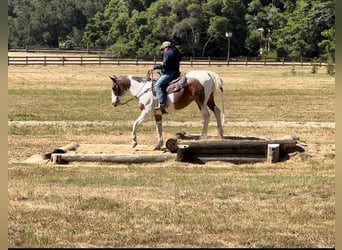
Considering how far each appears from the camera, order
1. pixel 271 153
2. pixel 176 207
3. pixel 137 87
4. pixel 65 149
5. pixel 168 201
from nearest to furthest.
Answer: pixel 176 207
pixel 168 201
pixel 271 153
pixel 65 149
pixel 137 87

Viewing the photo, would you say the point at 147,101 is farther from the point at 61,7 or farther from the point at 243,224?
the point at 61,7

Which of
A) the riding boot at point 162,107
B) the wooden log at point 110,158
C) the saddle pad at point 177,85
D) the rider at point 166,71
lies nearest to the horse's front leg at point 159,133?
the riding boot at point 162,107

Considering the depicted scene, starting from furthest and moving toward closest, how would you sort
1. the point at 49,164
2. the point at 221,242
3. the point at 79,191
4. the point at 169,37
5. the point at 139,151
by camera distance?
the point at 169,37
the point at 139,151
the point at 49,164
the point at 79,191
the point at 221,242

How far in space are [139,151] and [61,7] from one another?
365 ft

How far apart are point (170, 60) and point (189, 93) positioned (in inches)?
37.0

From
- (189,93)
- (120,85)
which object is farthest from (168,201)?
(120,85)

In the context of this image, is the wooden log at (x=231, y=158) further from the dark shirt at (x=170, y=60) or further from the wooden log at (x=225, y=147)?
the dark shirt at (x=170, y=60)

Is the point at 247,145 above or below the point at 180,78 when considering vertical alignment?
below

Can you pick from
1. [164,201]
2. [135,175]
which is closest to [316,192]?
[164,201]

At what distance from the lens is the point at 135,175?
11531mm

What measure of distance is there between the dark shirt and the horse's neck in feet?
2.56

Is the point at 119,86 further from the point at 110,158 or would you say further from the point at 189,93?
the point at 110,158

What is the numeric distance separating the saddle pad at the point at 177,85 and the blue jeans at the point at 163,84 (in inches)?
4.2

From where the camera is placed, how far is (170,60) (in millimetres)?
13883
